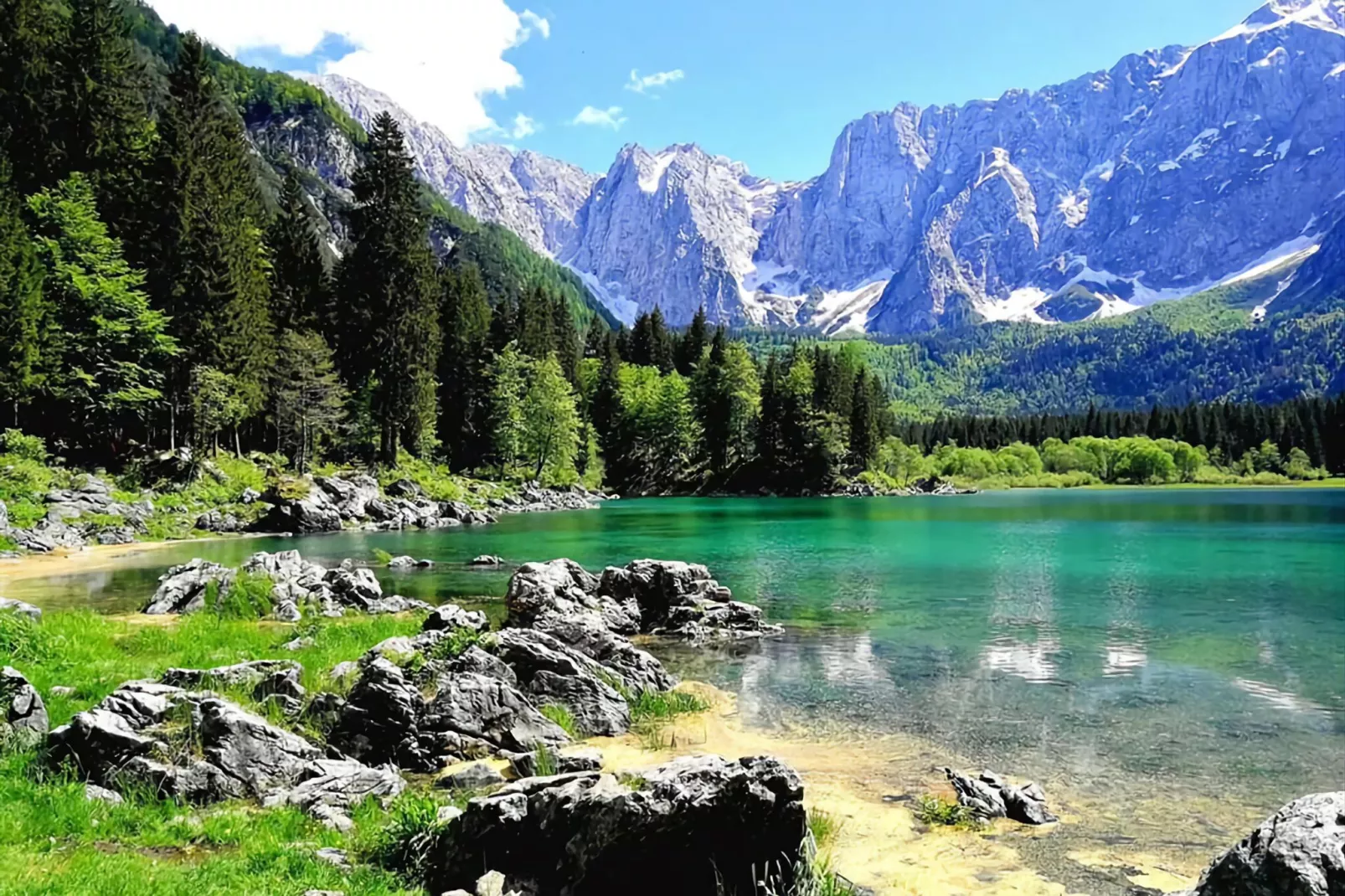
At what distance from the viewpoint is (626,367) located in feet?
438

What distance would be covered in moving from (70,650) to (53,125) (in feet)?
198

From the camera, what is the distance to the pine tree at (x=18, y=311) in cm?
4484

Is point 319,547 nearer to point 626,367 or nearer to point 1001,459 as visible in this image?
point 626,367

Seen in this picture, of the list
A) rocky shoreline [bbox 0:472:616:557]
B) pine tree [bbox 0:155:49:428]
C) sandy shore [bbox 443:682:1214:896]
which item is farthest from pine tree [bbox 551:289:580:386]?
sandy shore [bbox 443:682:1214:896]

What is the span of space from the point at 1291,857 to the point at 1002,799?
250 inches

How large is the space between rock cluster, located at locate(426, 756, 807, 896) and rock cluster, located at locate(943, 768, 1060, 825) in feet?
15.6

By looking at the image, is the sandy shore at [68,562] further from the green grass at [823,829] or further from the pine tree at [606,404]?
the pine tree at [606,404]

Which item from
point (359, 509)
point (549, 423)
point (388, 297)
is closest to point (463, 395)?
point (549, 423)

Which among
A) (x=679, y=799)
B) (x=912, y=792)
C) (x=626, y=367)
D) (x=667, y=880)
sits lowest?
(x=912, y=792)

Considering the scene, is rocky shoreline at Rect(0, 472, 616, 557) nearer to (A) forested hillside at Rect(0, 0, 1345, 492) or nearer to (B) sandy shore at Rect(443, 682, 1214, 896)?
(A) forested hillside at Rect(0, 0, 1345, 492)

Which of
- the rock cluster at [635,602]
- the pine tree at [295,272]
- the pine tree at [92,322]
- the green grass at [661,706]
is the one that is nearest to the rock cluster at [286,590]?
the rock cluster at [635,602]

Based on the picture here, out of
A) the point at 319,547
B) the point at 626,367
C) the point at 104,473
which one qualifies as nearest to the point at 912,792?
the point at 319,547

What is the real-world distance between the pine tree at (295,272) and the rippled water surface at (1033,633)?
33.1 meters

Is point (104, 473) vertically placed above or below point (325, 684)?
above
